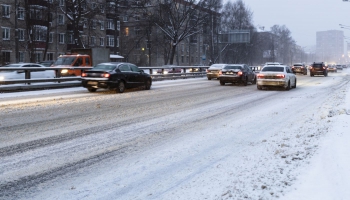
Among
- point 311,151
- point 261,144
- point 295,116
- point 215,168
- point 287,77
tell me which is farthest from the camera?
point 287,77


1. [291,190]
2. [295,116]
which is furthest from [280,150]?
[295,116]

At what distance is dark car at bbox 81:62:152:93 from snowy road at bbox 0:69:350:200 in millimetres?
7145

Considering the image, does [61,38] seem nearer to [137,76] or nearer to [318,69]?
[318,69]

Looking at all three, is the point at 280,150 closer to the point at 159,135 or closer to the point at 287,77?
the point at 159,135

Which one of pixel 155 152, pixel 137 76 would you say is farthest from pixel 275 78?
pixel 155 152

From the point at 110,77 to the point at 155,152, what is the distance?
12.7 m

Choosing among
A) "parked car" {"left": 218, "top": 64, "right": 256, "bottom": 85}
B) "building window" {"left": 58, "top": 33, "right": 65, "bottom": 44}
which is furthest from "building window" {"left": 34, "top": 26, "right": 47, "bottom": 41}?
"parked car" {"left": 218, "top": 64, "right": 256, "bottom": 85}

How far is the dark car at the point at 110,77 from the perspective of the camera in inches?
747

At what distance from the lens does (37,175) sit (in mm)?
5340

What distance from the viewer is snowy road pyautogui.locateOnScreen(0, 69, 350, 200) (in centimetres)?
479

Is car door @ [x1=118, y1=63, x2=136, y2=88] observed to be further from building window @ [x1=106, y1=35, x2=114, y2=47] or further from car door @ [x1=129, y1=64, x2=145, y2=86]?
building window @ [x1=106, y1=35, x2=114, y2=47]

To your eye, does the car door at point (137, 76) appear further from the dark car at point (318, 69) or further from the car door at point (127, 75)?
the dark car at point (318, 69)

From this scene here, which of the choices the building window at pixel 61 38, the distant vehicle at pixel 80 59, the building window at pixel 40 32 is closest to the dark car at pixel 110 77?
the distant vehicle at pixel 80 59

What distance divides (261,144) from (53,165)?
3.87 metres
